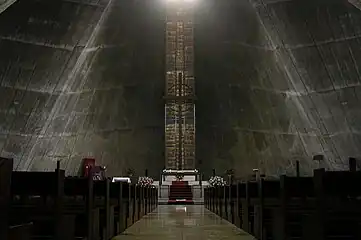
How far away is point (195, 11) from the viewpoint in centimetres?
2255

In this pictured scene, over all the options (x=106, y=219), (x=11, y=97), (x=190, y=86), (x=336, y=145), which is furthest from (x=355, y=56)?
(x=106, y=219)

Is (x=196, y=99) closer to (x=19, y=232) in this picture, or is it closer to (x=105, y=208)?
(x=105, y=208)

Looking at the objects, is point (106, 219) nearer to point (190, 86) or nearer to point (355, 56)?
point (355, 56)

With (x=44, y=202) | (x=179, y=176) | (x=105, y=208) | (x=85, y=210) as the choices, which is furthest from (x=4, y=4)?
(x=179, y=176)

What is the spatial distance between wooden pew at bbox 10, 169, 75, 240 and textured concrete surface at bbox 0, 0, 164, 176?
13.1m

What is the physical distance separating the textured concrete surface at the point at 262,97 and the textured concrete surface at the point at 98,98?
2.23 m

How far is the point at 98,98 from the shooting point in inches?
866

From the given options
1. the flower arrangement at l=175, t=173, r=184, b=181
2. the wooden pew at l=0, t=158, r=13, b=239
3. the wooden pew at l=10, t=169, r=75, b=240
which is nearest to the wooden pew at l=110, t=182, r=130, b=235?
the wooden pew at l=10, t=169, r=75, b=240

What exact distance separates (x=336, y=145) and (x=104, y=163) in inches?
394

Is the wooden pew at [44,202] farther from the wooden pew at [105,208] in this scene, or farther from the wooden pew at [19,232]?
the wooden pew at [19,232]

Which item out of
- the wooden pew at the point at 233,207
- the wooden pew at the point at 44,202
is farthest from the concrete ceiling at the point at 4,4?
the wooden pew at the point at 44,202

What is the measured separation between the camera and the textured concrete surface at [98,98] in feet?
55.8

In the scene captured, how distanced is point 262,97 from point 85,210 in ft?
60.7

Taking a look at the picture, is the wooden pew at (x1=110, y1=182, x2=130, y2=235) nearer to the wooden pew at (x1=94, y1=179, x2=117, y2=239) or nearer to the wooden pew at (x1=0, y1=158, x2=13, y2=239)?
the wooden pew at (x1=94, y1=179, x2=117, y2=239)
